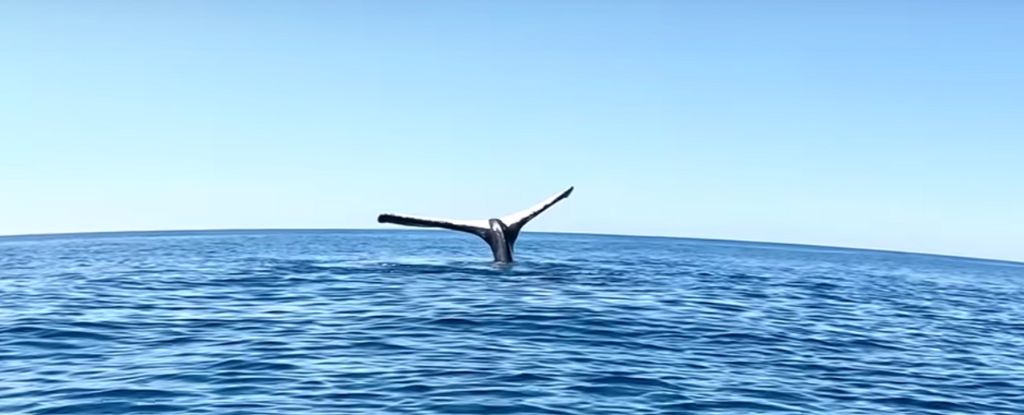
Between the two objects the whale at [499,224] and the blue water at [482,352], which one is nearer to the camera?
the blue water at [482,352]

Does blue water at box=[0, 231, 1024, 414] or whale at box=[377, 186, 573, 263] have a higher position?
whale at box=[377, 186, 573, 263]

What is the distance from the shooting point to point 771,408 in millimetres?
13719

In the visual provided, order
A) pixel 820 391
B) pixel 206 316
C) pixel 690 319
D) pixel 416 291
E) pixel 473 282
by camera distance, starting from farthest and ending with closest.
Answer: pixel 473 282
pixel 416 291
pixel 690 319
pixel 206 316
pixel 820 391

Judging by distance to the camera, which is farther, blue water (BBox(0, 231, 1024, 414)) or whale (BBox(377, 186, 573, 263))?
whale (BBox(377, 186, 573, 263))

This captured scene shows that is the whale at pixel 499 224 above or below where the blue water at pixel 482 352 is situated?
above

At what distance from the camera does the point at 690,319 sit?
83.0ft

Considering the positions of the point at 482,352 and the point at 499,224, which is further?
the point at 499,224

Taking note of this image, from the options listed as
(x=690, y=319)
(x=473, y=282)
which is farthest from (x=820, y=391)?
(x=473, y=282)

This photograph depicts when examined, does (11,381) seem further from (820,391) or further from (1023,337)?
(1023,337)

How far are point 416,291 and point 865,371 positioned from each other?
55.7 feet

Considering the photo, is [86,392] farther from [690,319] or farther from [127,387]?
[690,319]

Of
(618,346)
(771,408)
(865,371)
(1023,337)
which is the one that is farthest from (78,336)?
(1023,337)

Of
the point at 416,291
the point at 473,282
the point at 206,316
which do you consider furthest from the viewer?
the point at 473,282

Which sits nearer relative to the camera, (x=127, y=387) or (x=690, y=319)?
(x=127, y=387)
